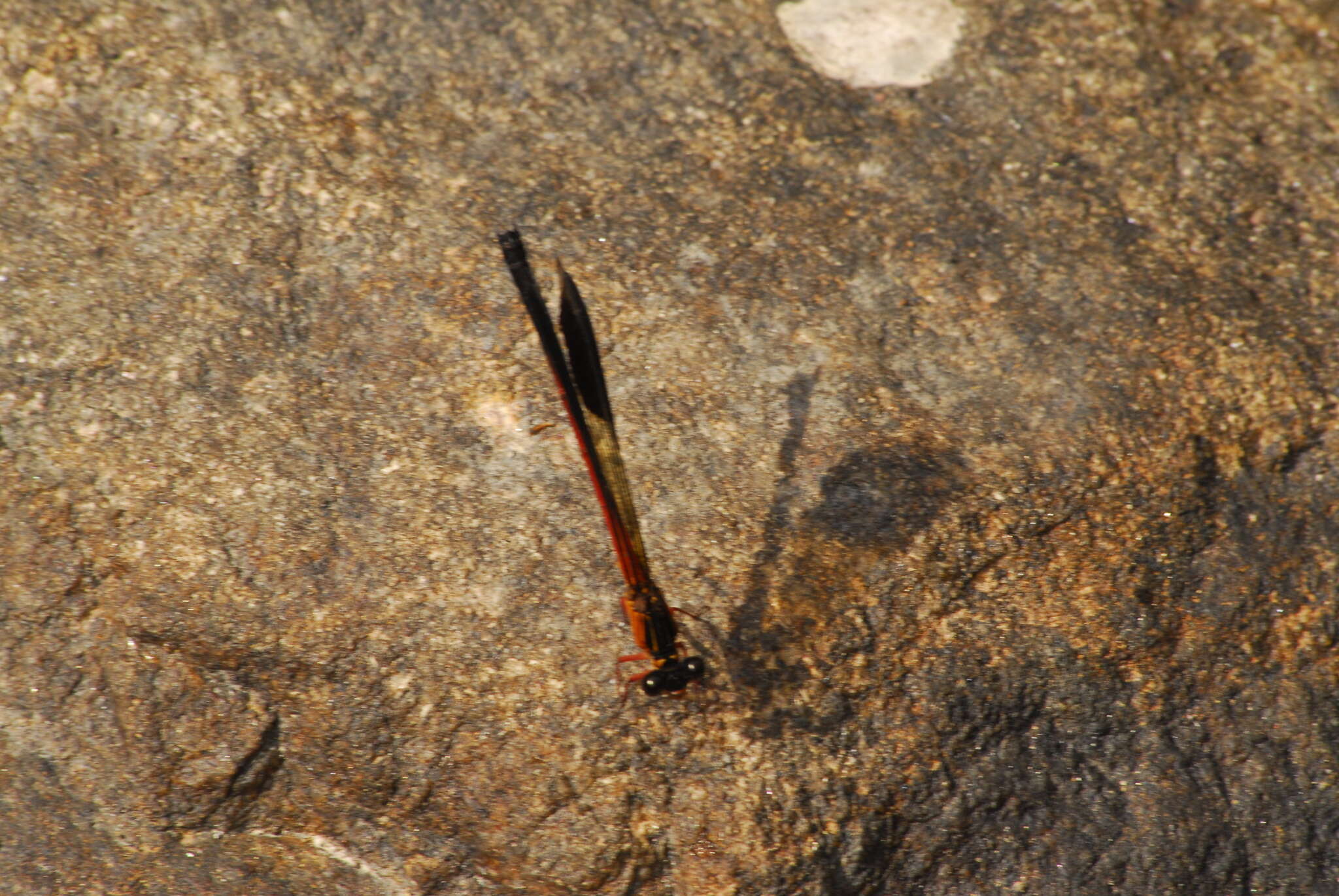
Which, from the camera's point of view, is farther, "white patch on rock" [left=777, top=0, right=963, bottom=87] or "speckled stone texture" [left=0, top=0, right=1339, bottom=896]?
"white patch on rock" [left=777, top=0, right=963, bottom=87]

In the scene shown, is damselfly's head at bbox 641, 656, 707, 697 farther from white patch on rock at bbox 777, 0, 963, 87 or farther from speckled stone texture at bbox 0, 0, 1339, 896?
white patch on rock at bbox 777, 0, 963, 87

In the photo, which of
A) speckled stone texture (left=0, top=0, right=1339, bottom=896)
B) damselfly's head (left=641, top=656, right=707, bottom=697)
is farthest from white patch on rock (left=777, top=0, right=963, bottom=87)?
damselfly's head (left=641, top=656, right=707, bottom=697)

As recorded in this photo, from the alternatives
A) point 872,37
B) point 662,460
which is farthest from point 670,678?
point 872,37

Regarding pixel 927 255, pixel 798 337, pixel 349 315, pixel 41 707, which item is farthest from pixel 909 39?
pixel 41 707

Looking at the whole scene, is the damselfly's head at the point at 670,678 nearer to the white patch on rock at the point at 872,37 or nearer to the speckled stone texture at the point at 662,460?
the speckled stone texture at the point at 662,460

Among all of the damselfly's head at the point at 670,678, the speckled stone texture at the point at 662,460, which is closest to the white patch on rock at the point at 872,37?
the speckled stone texture at the point at 662,460

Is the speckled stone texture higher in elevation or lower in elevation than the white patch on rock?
lower

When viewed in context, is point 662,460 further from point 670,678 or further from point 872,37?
point 872,37
